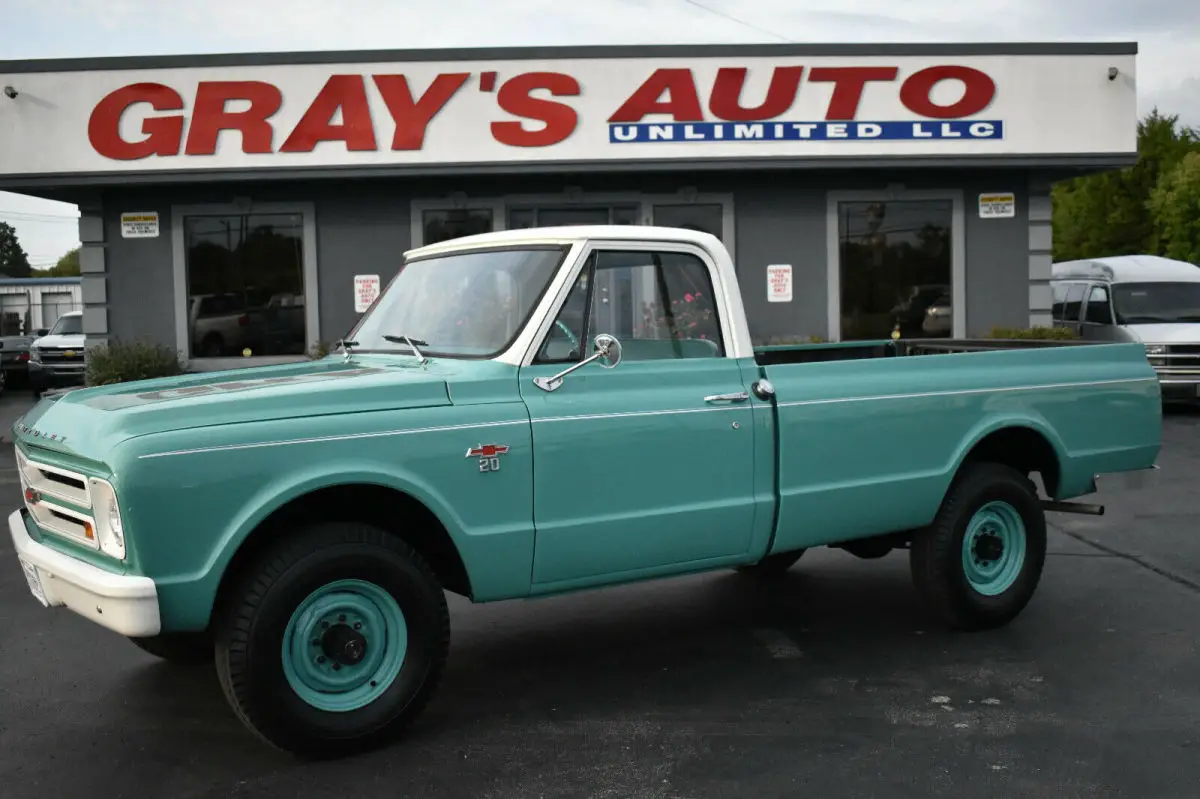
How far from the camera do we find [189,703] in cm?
509

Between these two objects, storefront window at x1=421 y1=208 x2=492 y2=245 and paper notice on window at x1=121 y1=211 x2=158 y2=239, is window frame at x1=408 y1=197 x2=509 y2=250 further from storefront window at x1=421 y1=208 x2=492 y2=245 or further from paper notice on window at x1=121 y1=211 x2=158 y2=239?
paper notice on window at x1=121 y1=211 x2=158 y2=239

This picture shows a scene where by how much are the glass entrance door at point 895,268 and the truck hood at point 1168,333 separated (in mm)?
2555

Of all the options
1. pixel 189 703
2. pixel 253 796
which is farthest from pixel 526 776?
pixel 189 703

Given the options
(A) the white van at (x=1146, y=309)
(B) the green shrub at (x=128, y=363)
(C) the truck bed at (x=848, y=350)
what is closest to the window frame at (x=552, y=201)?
(B) the green shrub at (x=128, y=363)

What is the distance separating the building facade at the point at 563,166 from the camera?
15.4 m

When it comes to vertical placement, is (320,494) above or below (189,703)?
above

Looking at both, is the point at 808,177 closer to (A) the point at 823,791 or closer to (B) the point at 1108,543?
(B) the point at 1108,543

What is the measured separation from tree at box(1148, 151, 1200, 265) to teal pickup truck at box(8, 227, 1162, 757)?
40.0 metres

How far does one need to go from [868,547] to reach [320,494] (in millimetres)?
3289

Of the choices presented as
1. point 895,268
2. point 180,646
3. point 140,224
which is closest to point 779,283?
point 895,268

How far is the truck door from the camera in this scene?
4.79 meters

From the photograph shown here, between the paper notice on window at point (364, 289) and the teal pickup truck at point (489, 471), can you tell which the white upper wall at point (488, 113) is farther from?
the teal pickup truck at point (489, 471)

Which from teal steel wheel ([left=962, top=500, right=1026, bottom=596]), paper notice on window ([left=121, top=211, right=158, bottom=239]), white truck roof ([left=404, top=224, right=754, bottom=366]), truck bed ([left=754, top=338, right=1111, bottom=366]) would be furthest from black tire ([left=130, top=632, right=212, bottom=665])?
paper notice on window ([left=121, top=211, right=158, bottom=239])

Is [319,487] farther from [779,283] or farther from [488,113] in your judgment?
[779,283]
